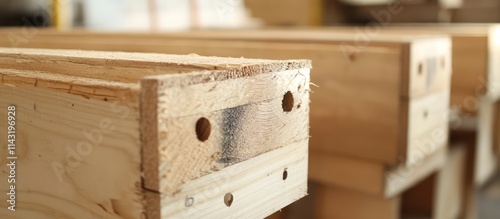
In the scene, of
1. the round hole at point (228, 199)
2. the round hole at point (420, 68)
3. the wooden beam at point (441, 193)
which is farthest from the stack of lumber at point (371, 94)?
the round hole at point (228, 199)

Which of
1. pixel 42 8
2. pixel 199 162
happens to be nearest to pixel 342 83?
pixel 199 162

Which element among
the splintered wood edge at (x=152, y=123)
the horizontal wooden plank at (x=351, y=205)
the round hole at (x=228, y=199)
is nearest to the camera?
the splintered wood edge at (x=152, y=123)

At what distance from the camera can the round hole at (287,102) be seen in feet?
2.31

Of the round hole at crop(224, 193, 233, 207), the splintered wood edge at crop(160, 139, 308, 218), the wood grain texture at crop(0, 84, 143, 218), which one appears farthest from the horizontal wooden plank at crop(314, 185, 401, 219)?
the wood grain texture at crop(0, 84, 143, 218)

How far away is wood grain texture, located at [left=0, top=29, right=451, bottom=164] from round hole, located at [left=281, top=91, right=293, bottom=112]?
580mm

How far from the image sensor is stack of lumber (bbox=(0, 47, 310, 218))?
0.55 m

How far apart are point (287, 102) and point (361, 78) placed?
0.61 m

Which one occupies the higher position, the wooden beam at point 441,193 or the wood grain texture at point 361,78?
the wood grain texture at point 361,78

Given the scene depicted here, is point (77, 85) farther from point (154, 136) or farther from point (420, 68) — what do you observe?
point (420, 68)

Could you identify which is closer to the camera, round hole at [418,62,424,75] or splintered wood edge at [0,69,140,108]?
splintered wood edge at [0,69,140,108]

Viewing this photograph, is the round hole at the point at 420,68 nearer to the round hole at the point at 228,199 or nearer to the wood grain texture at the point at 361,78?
the wood grain texture at the point at 361,78

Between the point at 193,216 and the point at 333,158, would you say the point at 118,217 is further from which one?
the point at 333,158

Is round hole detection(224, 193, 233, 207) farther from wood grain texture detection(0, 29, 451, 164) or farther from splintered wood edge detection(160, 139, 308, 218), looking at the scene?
wood grain texture detection(0, 29, 451, 164)

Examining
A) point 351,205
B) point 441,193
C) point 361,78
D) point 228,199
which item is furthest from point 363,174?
point 228,199
